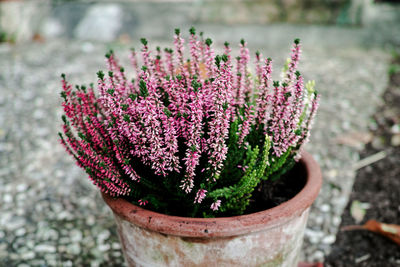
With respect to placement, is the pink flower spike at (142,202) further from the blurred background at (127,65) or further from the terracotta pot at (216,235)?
the blurred background at (127,65)

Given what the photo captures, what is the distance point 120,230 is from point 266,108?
92cm

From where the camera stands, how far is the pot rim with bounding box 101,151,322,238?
1.50 m

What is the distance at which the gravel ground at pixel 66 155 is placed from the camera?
2.85 metres

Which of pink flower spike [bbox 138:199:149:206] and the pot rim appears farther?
pink flower spike [bbox 138:199:149:206]

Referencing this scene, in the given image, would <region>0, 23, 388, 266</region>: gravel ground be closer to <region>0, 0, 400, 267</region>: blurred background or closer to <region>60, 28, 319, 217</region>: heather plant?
<region>0, 0, 400, 267</region>: blurred background

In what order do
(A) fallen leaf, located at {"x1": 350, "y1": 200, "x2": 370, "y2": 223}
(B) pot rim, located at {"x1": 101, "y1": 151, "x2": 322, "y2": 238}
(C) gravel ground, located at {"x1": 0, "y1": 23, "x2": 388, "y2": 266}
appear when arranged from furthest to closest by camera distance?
(A) fallen leaf, located at {"x1": 350, "y1": 200, "x2": 370, "y2": 223}, (C) gravel ground, located at {"x1": 0, "y1": 23, "x2": 388, "y2": 266}, (B) pot rim, located at {"x1": 101, "y1": 151, "x2": 322, "y2": 238}

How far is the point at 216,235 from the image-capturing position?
1.50 meters

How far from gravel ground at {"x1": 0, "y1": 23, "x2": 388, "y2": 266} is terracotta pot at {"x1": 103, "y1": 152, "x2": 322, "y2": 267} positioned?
116 centimetres

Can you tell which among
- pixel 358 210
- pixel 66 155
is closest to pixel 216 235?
pixel 358 210

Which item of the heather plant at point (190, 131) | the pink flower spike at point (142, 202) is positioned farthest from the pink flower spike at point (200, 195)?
the pink flower spike at point (142, 202)

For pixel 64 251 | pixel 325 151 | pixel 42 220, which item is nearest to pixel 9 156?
pixel 42 220

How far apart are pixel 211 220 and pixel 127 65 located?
537cm

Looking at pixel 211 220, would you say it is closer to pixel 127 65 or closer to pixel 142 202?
pixel 142 202

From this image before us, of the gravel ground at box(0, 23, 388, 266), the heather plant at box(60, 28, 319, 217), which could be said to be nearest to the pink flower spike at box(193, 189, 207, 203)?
the heather plant at box(60, 28, 319, 217)
